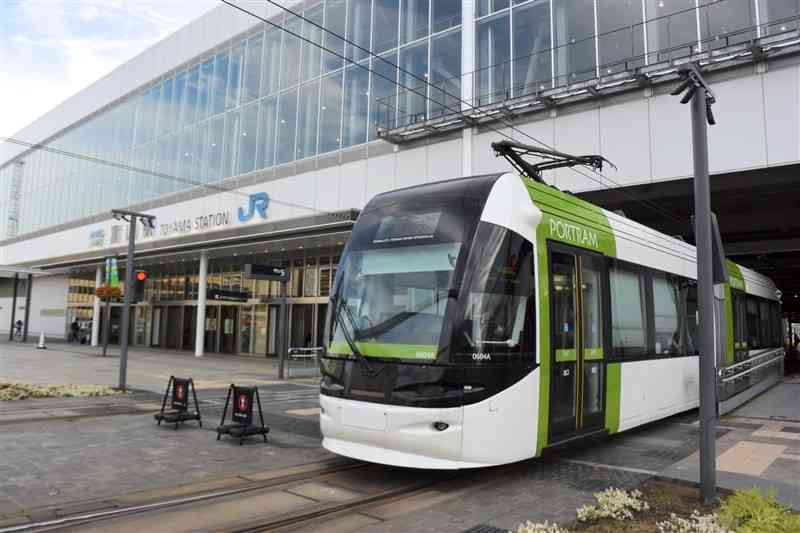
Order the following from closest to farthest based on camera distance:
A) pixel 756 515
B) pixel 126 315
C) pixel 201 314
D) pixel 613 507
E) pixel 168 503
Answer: pixel 756 515, pixel 613 507, pixel 168 503, pixel 126 315, pixel 201 314

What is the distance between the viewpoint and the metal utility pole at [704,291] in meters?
6.05

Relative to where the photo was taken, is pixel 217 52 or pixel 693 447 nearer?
pixel 693 447

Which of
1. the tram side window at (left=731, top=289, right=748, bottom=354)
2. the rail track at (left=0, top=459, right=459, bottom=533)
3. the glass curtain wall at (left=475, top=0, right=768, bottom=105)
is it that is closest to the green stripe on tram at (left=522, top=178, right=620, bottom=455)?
the rail track at (left=0, top=459, right=459, bottom=533)

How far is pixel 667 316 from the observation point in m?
10.6

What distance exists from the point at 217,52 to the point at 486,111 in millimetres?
19987

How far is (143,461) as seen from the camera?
7715mm

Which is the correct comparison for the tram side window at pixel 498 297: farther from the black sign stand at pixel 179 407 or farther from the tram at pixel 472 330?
the black sign stand at pixel 179 407

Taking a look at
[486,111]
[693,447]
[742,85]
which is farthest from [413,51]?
[693,447]

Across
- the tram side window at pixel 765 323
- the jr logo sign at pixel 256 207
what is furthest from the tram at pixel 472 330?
the jr logo sign at pixel 256 207

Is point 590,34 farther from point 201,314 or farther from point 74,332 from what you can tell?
point 74,332

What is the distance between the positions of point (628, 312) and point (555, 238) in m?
2.52

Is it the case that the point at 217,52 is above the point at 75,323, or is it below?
above

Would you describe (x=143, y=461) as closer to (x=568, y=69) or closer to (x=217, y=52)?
(x=568, y=69)

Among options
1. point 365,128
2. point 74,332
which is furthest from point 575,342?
point 74,332
